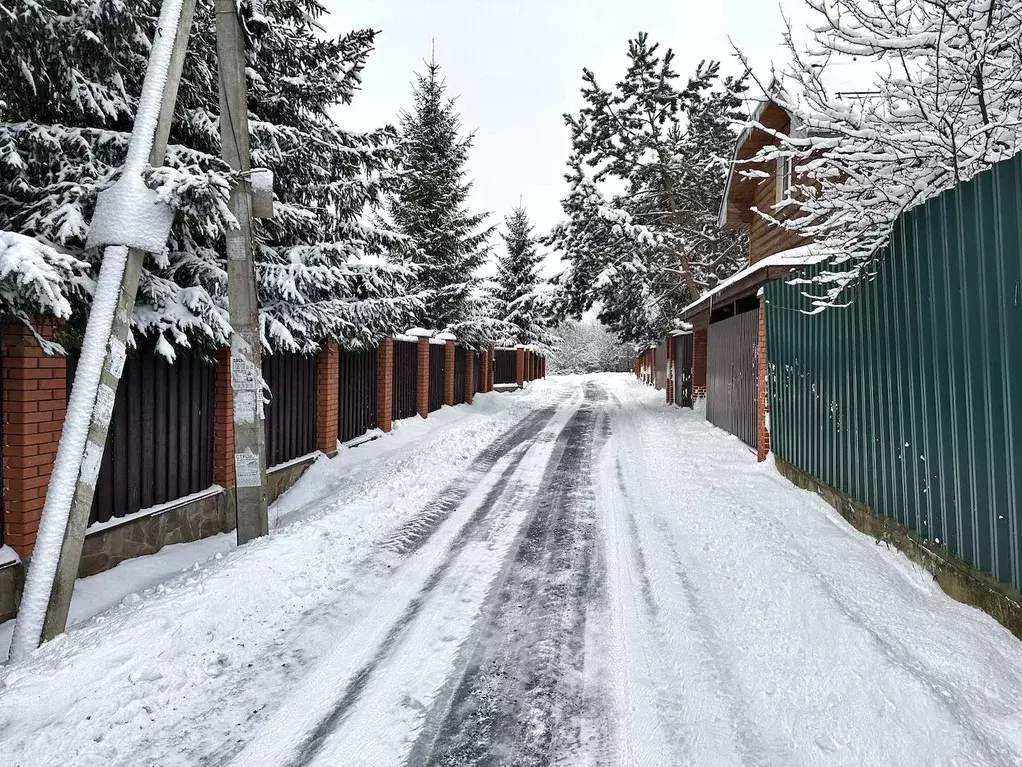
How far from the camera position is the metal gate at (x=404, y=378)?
1242 cm

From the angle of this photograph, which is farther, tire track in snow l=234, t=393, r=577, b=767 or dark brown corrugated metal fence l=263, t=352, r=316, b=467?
dark brown corrugated metal fence l=263, t=352, r=316, b=467

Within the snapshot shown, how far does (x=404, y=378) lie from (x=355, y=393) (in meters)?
2.92

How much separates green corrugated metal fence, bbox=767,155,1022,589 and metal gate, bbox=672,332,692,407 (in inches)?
493

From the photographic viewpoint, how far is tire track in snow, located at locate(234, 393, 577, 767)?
259 cm

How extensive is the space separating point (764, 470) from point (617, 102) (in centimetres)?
1586

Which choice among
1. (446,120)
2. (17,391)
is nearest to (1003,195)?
(17,391)

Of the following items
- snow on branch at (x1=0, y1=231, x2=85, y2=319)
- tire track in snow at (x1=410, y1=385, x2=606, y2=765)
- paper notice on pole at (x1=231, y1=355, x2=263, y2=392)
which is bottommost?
tire track in snow at (x1=410, y1=385, x2=606, y2=765)

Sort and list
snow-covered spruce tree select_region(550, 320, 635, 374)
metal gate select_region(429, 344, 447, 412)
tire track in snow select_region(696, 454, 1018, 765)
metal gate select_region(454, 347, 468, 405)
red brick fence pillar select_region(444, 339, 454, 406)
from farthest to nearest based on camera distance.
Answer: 1. snow-covered spruce tree select_region(550, 320, 635, 374)
2. metal gate select_region(454, 347, 468, 405)
3. red brick fence pillar select_region(444, 339, 454, 406)
4. metal gate select_region(429, 344, 447, 412)
5. tire track in snow select_region(696, 454, 1018, 765)

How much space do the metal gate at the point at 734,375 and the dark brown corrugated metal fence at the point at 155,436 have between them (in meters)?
8.39

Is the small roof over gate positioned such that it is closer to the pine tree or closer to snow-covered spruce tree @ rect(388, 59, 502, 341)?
snow-covered spruce tree @ rect(388, 59, 502, 341)

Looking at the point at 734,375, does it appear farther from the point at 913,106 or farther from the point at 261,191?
the point at 261,191

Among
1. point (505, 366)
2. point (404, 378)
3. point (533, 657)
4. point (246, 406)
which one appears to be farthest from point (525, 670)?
point (505, 366)

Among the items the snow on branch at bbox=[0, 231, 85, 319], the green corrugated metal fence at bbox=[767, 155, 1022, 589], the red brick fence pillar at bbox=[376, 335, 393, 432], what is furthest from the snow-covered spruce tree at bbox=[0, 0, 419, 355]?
the green corrugated metal fence at bbox=[767, 155, 1022, 589]

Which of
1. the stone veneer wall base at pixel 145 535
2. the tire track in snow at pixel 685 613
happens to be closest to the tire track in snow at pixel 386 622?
the tire track in snow at pixel 685 613
